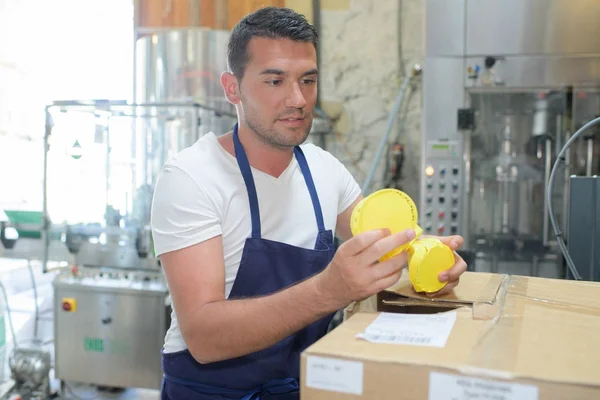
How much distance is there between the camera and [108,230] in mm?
2555

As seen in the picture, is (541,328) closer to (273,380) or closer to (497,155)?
(273,380)

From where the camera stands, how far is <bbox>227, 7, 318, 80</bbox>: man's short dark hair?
1126 millimetres

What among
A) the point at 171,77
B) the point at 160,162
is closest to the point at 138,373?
the point at 160,162

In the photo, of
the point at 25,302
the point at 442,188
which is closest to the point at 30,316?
the point at 25,302

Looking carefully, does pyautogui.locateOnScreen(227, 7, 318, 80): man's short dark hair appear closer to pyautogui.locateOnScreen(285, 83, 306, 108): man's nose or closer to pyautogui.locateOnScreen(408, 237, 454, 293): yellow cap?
pyautogui.locateOnScreen(285, 83, 306, 108): man's nose

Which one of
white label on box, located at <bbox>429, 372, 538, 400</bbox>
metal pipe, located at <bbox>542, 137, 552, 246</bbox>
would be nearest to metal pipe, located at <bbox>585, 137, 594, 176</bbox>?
metal pipe, located at <bbox>542, 137, 552, 246</bbox>

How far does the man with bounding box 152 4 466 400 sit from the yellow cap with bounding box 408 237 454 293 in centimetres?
4

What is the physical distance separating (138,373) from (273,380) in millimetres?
1583

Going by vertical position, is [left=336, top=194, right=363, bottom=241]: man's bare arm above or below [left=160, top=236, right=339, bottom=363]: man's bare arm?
above

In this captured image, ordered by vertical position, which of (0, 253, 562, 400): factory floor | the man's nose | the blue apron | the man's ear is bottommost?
(0, 253, 562, 400): factory floor

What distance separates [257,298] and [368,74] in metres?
2.27

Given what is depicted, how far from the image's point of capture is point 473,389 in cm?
52

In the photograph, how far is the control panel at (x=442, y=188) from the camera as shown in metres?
2.48

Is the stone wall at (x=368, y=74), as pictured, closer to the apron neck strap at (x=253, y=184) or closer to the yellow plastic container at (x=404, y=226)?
the apron neck strap at (x=253, y=184)
